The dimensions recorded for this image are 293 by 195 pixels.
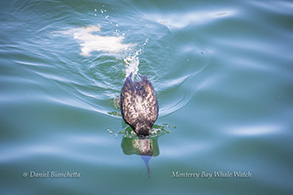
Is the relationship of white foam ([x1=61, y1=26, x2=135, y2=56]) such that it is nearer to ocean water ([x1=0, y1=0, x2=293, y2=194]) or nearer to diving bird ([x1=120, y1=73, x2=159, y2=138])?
ocean water ([x1=0, y1=0, x2=293, y2=194])

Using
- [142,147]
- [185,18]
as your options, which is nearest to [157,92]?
[142,147]

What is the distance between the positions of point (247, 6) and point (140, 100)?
17.9ft


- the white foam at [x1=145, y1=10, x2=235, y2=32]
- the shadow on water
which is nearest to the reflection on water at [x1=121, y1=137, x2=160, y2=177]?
the shadow on water

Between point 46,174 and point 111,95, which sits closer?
point 46,174

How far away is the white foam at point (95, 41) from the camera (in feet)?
26.9

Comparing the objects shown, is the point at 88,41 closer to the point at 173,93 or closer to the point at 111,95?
the point at 111,95

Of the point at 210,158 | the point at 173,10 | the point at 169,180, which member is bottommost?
the point at 169,180

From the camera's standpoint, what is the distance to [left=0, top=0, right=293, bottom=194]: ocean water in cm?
557

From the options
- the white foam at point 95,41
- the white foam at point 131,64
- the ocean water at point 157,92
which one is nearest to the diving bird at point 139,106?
the ocean water at point 157,92

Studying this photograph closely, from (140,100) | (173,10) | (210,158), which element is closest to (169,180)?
(210,158)

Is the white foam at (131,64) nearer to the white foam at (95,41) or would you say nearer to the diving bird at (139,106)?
the white foam at (95,41)

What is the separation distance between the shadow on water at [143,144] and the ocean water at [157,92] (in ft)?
0.08

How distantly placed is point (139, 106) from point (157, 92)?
0.93 meters

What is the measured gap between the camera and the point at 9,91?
693 centimetres
